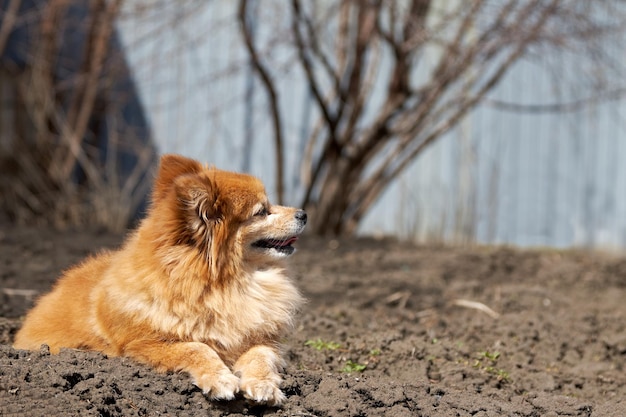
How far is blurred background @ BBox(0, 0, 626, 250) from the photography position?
381 inches

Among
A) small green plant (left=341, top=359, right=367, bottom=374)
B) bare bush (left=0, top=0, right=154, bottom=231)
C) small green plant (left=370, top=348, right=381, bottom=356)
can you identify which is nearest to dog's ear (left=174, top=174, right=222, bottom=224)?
small green plant (left=341, top=359, right=367, bottom=374)

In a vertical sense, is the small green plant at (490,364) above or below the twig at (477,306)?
below

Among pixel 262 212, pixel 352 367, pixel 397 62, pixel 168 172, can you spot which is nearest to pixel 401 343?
pixel 352 367

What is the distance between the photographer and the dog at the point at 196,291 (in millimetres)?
3459

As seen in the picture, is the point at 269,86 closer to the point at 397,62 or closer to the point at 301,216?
the point at 397,62

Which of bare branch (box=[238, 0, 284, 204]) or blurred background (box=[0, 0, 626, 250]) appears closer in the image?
bare branch (box=[238, 0, 284, 204])

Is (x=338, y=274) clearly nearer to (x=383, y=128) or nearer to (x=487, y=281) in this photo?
(x=487, y=281)

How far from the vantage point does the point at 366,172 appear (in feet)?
35.9

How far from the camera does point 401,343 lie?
4711 mm

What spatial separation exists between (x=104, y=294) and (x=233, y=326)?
59 cm

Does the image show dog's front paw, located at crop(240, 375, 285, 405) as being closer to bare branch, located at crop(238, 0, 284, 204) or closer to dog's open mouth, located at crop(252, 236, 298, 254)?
dog's open mouth, located at crop(252, 236, 298, 254)

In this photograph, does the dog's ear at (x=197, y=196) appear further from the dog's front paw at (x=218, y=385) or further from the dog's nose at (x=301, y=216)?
the dog's front paw at (x=218, y=385)

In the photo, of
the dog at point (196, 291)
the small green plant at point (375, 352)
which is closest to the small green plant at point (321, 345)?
the small green plant at point (375, 352)

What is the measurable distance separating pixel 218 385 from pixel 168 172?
101 centimetres
